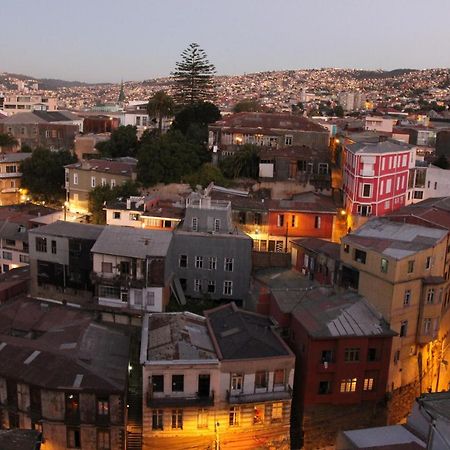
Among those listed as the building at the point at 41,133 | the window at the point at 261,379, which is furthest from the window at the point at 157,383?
the building at the point at 41,133

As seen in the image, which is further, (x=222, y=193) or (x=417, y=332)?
(x=222, y=193)

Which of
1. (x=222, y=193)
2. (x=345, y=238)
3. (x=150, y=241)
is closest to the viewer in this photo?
(x=345, y=238)

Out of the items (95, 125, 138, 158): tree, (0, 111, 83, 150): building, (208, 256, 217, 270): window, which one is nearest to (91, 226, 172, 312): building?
(208, 256, 217, 270): window

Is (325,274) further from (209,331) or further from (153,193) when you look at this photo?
(153,193)

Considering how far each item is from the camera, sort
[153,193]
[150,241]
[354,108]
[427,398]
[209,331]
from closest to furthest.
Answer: [427,398], [209,331], [150,241], [153,193], [354,108]

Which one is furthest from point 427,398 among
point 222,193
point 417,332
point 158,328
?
point 222,193

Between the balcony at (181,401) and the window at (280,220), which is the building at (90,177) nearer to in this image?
the window at (280,220)

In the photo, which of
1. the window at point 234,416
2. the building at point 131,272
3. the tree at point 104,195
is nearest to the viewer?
the window at point 234,416

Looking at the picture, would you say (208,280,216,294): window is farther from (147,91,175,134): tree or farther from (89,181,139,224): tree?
(147,91,175,134): tree
